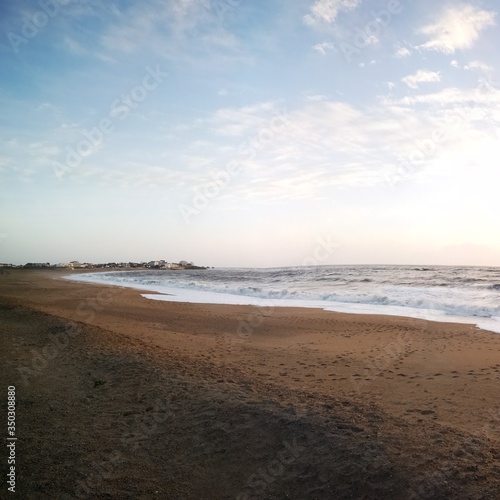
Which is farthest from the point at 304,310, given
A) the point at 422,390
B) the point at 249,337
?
the point at 422,390

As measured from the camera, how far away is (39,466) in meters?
4.65

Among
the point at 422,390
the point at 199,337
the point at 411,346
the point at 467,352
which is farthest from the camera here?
the point at 199,337

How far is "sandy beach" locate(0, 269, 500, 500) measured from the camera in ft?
14.4

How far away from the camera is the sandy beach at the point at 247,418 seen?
4387 millimetres

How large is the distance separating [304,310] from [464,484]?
16.1 metres

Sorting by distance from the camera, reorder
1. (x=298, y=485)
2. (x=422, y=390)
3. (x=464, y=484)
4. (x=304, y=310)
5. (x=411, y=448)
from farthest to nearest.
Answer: (x=304, y=310)
(x=422, y=390)
(x=411, y=448)
(x=298, y=485)
(x=464, y=484)

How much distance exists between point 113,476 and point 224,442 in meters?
1.50

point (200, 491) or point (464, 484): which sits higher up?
point (464, 484)

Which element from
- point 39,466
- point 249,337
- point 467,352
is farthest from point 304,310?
point 39,466

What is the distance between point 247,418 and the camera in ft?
18.7

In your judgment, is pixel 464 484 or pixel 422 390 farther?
pixel 422 390

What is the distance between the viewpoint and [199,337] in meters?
12.6

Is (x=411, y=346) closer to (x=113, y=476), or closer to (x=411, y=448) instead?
(x=411, y=448)

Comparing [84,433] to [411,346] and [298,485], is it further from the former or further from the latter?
[411,346]
